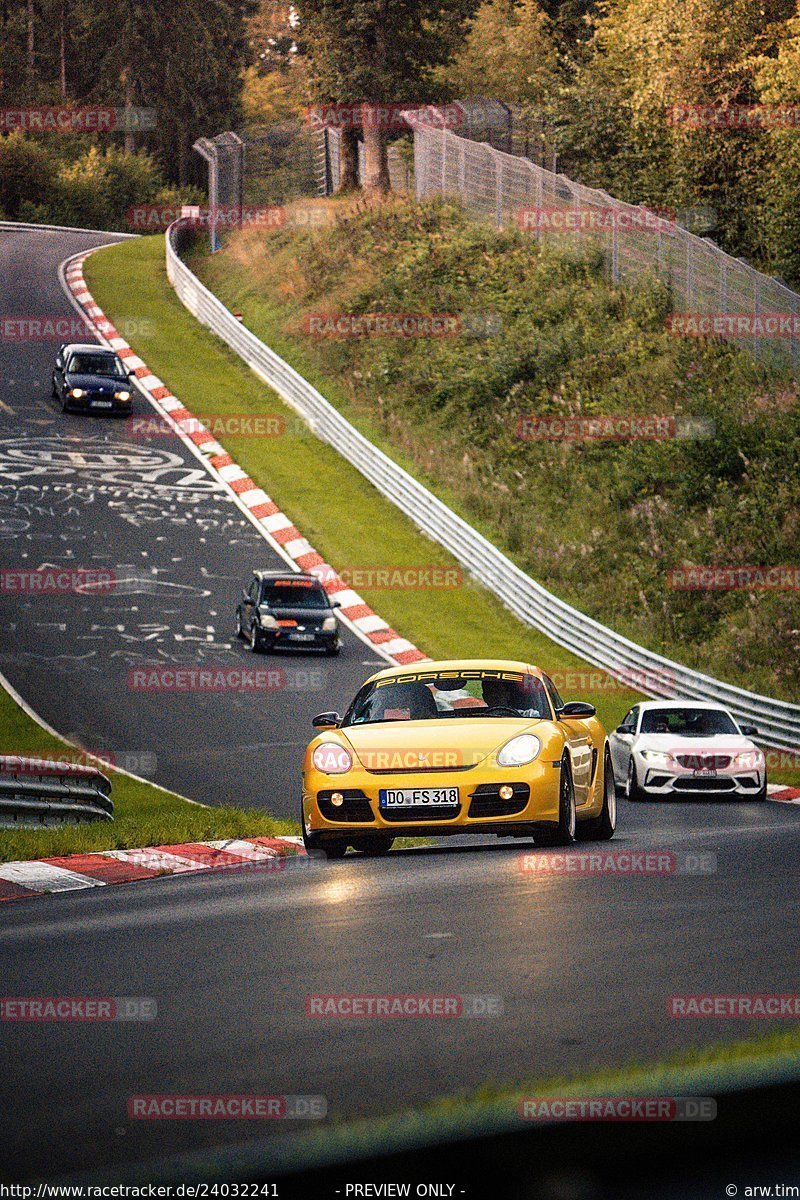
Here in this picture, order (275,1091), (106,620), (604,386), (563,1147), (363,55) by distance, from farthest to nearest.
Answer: (363,55)
(604,386)
(106,620)
(275,1091)
(563,1147)

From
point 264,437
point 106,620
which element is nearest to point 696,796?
point 106,620

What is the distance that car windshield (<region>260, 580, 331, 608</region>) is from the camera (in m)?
28.1

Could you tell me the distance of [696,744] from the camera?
65.0ft

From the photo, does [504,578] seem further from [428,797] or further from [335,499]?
[428,797]

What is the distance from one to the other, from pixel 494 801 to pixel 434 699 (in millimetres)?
1433

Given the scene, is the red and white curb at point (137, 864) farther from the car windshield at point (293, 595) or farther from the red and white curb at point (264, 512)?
the red and white curb at point (264, 512)

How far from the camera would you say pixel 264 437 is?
4281 cm

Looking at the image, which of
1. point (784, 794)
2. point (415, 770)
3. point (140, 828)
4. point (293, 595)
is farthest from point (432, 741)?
point (293, 595)

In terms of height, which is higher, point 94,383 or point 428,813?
point 428,813

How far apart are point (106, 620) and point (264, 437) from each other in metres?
14.7

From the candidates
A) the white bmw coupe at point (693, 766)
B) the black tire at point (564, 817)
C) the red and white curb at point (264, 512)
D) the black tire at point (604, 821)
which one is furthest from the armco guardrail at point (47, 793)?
the red and white curb at point (264, 512)

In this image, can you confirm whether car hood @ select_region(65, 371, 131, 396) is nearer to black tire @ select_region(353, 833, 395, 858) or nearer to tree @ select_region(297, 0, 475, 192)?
tree @ select_region(297, 0, 475, 192)

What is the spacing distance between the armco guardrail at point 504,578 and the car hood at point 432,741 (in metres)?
12.7

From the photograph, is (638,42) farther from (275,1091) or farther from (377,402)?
(275,1091)
